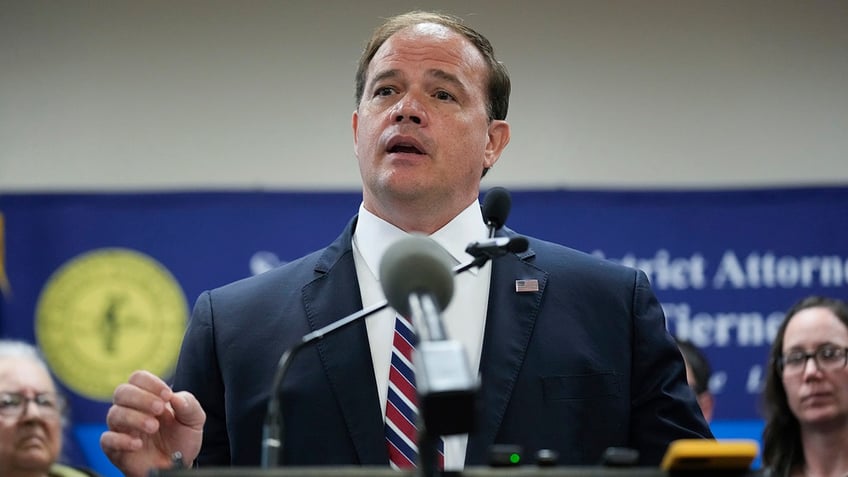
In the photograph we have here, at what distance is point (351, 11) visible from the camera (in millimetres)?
5207

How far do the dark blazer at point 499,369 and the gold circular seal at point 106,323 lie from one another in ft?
7.47

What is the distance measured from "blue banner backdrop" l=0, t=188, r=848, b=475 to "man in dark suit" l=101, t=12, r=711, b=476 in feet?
7.07

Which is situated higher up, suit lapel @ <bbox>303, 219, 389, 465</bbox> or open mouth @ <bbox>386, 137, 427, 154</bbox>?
open mouth @ <bbox>386, 137, 427, 154</bbox>

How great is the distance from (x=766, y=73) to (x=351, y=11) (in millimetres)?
1824

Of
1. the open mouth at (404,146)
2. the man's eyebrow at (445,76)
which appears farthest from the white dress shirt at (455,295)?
the man's eyebrow at (445,76)

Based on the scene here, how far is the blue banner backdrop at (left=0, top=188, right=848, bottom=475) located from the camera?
479 centimetres

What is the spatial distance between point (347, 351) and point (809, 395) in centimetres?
172

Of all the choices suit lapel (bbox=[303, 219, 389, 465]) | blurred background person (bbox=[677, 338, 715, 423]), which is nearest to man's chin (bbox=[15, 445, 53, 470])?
suit lapel (bbox=[303, 219, 389, 465])

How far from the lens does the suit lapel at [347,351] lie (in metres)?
2.31

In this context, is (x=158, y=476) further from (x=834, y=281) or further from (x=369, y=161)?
(x=834, y=281)

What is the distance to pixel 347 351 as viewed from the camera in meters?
2.42

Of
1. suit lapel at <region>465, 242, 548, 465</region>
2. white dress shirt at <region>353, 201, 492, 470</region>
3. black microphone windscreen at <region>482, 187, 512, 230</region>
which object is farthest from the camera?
white dress shirt at <region>353, 201, 492, 470</region>

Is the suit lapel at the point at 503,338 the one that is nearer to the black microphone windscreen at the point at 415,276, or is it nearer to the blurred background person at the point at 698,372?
the black microphone windscreen at the point at 415,276

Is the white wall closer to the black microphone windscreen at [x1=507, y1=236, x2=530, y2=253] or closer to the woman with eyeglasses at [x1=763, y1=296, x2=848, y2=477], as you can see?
the woman with eyeglasses at [x1=763, y1=296, x2=848, y2=477]
